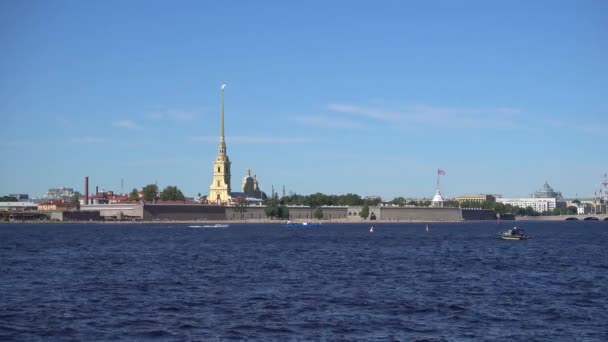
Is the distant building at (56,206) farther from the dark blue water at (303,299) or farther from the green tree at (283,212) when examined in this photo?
the dark blue water at (303,299)

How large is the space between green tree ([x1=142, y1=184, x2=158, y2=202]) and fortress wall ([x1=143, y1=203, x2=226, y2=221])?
16.0m

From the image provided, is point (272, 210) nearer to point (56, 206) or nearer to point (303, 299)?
point (56, 206)

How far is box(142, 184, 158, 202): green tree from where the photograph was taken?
7510 inches

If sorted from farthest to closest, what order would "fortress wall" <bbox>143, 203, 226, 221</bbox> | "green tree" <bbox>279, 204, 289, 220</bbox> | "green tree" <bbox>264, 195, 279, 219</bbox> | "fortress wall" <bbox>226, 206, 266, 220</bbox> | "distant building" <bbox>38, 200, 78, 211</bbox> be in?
"green tree" <bbox>279, 204, 289, 220</bbox>, "green tree" <bbox>264, 195, 279, 219</bbox>, "fortress wall" <bbox>226, 206, 266, 220</bbox>, "distant building" <bbox>38, 200, 78, 211</bbox>, "fortress wall" <bbox>143, 203, 226, 221</bbox>

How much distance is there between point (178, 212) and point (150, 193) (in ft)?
64.2

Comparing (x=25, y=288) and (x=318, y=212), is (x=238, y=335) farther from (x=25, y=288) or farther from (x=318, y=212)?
(x=318, y=212)

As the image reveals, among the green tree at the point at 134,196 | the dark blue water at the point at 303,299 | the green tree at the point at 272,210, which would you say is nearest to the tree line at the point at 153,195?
the green tree at the point at 134,196

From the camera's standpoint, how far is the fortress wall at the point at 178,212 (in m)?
171

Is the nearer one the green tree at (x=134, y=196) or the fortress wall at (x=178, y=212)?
the fortress wall at (x=178, y=212)

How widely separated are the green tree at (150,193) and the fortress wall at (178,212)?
15955 mm

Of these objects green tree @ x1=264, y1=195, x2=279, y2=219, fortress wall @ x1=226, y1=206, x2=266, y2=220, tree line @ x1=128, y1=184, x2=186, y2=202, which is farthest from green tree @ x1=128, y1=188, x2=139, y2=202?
green tree @ x1=264, y1=195, x2=279, y2=219

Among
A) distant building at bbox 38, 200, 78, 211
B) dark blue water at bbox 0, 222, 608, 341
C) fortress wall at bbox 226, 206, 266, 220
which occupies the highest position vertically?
distant building at bbox 38, 200, 78, 211

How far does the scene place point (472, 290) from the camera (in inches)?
1364

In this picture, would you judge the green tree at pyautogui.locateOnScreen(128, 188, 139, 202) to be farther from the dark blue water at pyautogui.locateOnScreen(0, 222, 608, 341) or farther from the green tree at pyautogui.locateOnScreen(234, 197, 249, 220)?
the dark blue water at pyautogui.locateOnScreen(0, 222, 608, 341)
